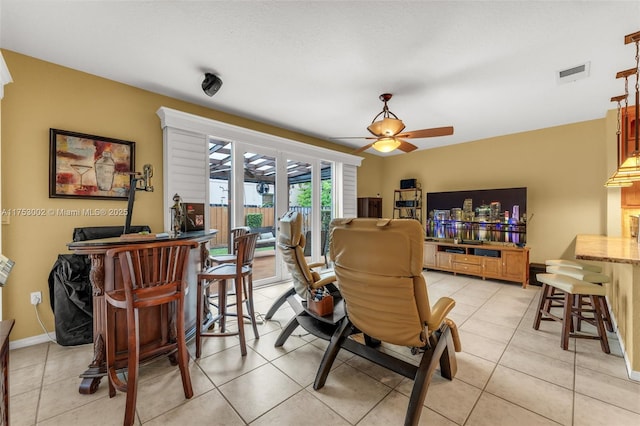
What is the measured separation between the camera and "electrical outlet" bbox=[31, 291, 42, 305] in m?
2.47

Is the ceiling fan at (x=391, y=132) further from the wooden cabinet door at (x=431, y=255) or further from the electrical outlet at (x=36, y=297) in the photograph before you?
the electrical outlet at (x=36, y=297)

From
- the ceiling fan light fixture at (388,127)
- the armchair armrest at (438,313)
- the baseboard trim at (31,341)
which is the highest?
the ceiling fan light fixture at (388,127)

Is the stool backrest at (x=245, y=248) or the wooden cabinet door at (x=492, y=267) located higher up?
the stool backrest at (x=245, y=248)

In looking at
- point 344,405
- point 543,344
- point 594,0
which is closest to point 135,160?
point 344,405

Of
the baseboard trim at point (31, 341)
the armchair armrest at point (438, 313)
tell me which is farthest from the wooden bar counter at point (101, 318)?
the armchair armrest at point (438, 313)

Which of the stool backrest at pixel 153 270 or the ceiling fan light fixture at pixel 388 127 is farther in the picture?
the ceiling fan light fixture at pixel 388 127

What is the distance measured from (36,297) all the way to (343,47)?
375 centimetres

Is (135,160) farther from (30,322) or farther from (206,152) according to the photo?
(30,322)

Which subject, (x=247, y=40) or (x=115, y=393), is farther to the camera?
(x=247, y=40)

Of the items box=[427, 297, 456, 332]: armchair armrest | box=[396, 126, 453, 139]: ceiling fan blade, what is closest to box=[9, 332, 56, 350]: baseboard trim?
box=[427, 297, 456, 332]: armchair armrest

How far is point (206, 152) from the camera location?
139 inches

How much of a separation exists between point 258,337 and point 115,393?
1.10m

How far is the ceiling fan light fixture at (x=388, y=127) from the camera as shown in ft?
10.2

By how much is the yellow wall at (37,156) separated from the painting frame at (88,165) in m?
0.07
